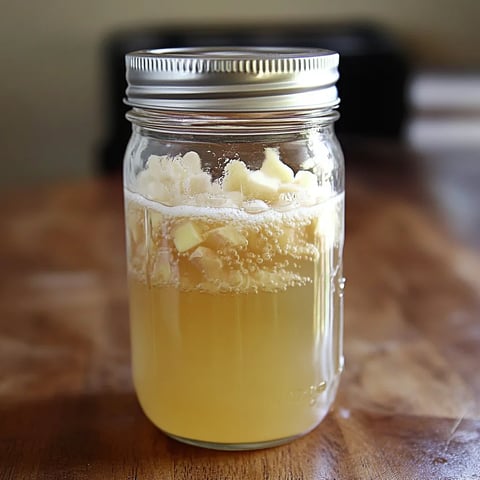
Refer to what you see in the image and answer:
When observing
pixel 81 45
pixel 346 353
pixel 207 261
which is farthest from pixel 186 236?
pixel 81 45

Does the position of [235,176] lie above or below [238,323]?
above

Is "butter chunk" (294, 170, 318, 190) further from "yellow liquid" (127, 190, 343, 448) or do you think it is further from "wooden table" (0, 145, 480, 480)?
"wooden table" (0, 145, 480, 480)

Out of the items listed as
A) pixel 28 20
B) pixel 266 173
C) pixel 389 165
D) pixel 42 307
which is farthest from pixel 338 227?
pixel 28 20

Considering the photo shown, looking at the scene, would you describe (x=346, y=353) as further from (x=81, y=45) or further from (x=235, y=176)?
(x=81, y=45)

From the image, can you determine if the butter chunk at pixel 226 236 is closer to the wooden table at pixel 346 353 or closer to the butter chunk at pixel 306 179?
the butter chunk at pixel 306 179

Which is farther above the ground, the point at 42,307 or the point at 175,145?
the point at 175,145

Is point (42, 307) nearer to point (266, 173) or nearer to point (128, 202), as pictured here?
point (128, 202)

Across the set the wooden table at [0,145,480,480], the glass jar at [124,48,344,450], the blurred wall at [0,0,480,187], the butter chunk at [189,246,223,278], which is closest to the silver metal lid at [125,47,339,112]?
the glass jar at [124,48,344,450]

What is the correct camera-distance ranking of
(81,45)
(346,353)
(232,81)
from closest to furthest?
(232,81), (346,353), (81,45)
